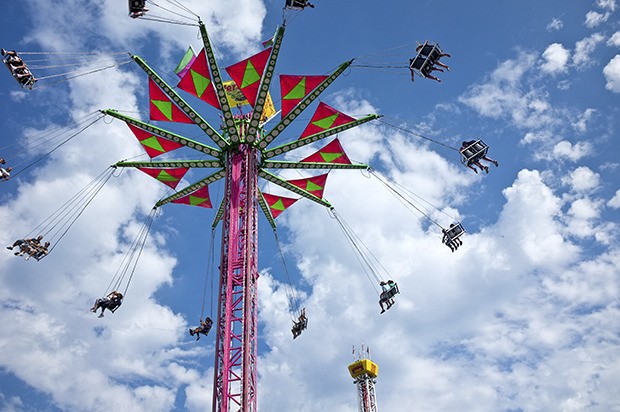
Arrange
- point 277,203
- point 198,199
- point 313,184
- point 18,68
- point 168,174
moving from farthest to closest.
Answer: point 277,203 < point 198,199 < point 313,184 < point 168,174 < point 18,68

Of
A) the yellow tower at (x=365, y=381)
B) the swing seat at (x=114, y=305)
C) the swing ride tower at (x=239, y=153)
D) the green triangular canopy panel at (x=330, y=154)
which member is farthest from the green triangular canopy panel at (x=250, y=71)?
the yellow tower at (x=365, y=381)

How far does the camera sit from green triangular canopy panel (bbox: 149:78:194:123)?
2422 cm

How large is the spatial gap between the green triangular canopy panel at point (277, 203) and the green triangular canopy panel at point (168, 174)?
15.7ft

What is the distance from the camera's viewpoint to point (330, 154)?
91.2 feet

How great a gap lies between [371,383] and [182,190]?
125ft

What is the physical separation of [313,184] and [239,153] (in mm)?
4939

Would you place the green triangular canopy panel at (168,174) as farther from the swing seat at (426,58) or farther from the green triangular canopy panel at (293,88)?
the swing seat at (426,58)

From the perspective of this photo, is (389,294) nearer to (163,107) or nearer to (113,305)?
(113,305)

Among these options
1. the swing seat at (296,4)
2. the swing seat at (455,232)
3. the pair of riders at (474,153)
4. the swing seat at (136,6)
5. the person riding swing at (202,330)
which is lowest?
the person riding swing at (202,330)

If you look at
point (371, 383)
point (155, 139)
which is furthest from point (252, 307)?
point (371, 383)

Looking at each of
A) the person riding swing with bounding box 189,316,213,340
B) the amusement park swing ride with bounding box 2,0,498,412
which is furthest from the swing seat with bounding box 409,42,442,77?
the person riding swing with bounding box 189,316,213,340

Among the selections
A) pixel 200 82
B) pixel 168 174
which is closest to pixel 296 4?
pixel 200 82

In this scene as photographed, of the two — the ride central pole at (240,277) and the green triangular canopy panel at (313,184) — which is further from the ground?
the green triangular canopy panel at (313,184)

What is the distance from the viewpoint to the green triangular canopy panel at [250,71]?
23.2 m
